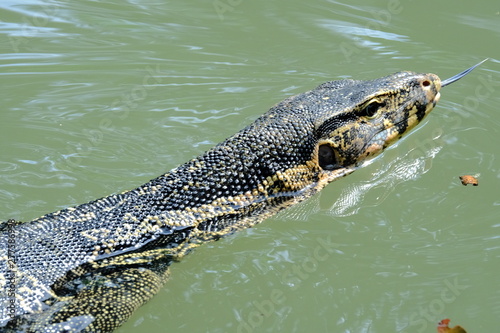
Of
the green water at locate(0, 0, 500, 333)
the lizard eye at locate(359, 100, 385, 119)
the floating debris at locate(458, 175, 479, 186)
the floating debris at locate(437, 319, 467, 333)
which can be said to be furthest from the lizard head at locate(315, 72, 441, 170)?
the floating debris at locate(437, 319, 467, 333)

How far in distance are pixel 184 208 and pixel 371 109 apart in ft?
6.26

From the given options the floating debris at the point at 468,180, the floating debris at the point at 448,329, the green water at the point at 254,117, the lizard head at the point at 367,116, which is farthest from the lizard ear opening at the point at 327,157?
the floating debris at the point at 448,329

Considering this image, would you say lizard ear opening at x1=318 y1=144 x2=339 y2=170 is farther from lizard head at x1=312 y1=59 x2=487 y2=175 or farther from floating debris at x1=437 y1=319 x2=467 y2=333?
floating debris at x1=437 y1=319 x2=467 y2=333

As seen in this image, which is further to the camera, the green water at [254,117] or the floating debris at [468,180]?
the floating debris at [468,180]

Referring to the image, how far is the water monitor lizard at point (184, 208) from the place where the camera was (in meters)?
4.78

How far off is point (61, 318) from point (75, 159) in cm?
268

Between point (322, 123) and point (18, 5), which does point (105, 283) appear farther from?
point (18, 5)

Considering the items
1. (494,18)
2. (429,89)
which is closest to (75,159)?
(429,89)

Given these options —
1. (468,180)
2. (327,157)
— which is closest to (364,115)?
(327,157)

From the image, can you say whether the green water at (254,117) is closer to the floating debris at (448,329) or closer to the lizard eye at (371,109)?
the floating debris at (448,329)

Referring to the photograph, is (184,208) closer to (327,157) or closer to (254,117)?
(327,157)

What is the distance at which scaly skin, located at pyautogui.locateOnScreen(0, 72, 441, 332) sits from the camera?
4781mm

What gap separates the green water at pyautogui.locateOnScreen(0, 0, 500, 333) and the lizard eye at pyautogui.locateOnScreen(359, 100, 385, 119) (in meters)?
0.71

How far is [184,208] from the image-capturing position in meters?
5.36
